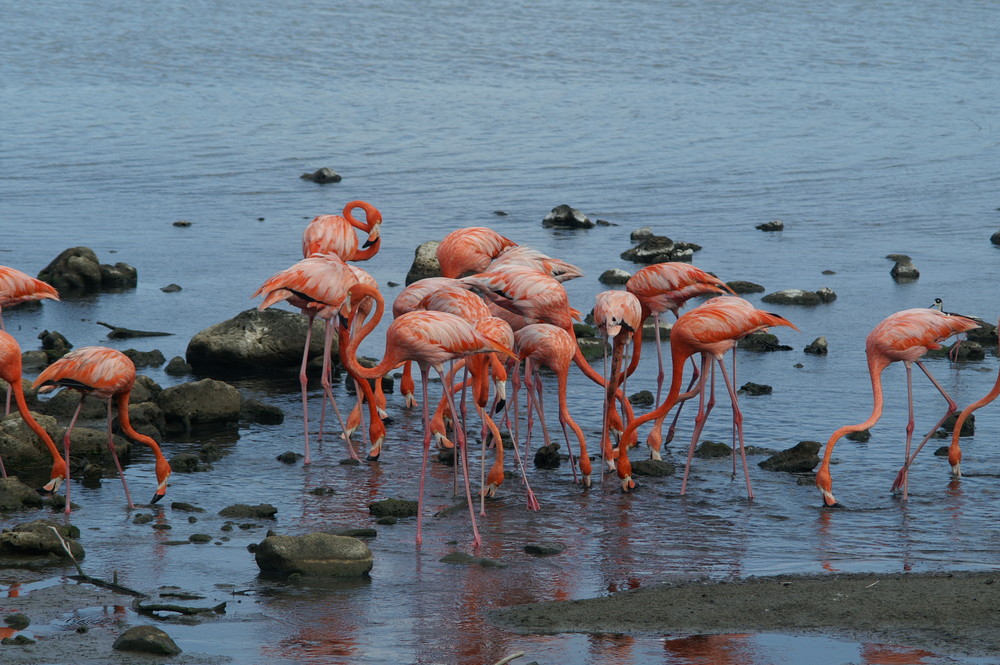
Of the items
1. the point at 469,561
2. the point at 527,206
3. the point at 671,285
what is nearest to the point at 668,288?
the point at 671,285

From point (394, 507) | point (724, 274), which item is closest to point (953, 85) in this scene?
point (724, 274)

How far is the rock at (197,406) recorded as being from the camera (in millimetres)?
9758

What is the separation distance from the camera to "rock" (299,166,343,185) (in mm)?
20312

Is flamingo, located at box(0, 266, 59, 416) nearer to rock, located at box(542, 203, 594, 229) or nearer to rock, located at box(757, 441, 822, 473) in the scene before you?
rock, located at box(757, 441, 822, 473)

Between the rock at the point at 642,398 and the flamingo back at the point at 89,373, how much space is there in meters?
4.03

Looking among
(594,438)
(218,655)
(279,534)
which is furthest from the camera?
(594,438)

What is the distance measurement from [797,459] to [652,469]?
924 millimetres

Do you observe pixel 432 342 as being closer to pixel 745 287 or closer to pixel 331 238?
pixel 331 238

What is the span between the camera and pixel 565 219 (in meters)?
17.2

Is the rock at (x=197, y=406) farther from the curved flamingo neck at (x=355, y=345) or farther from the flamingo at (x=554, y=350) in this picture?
the flamingo at (x=554, y=350)

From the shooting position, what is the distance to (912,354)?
28.5 feet

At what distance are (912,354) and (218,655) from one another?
4.89 meters

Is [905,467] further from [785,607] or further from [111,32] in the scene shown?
[111,32]

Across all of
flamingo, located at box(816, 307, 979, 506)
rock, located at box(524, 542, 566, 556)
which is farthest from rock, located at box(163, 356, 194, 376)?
flamingo, located at box(816, 307, 979, 506)
